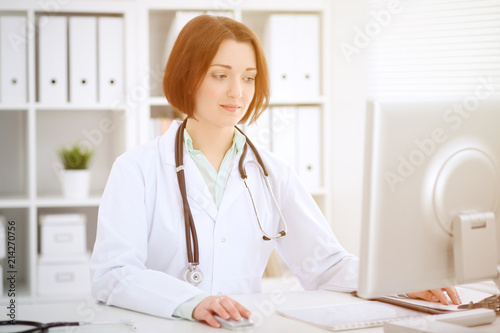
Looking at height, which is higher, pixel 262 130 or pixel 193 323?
pixel 262 130

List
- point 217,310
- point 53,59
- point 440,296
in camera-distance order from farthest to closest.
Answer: point 53,59 < point 440,296 < point 217,310

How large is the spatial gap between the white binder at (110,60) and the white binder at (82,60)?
0.03 metres

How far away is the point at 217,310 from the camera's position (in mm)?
1137

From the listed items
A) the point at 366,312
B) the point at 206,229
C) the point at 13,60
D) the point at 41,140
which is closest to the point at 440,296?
the point at 366,312

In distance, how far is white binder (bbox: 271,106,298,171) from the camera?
2.82 metres

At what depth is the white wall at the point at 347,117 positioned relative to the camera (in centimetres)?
286

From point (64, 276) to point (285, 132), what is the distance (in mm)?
1242

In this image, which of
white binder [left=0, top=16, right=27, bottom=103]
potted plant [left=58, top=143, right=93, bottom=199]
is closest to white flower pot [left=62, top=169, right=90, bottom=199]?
potted plant [left=58, top=143, right=93, bottom=199]

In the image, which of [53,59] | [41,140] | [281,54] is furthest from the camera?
[41,140]

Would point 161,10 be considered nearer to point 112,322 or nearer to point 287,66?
point 287,66

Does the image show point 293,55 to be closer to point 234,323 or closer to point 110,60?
point 110,60

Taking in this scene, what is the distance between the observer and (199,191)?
1603 mm

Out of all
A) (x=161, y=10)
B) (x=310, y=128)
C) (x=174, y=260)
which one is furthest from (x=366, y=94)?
(x=174, y=260)

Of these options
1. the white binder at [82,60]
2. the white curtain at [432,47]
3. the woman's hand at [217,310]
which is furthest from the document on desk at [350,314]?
the white binder at [82,60]
